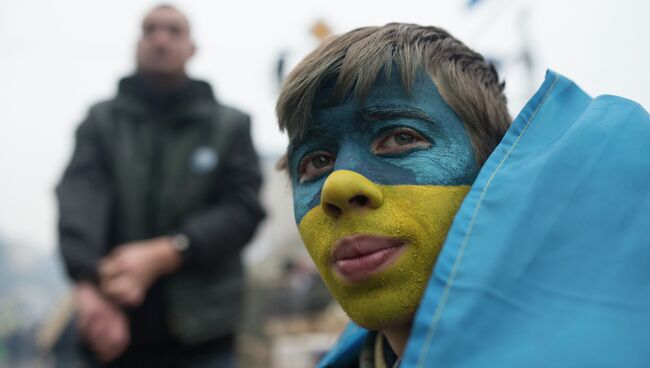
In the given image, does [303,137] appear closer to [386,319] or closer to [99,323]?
[386,319]

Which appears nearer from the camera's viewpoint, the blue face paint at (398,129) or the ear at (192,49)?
the blue face paint at (398,129)

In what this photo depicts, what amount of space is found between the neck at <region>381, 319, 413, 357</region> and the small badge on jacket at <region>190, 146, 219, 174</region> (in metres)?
1.46

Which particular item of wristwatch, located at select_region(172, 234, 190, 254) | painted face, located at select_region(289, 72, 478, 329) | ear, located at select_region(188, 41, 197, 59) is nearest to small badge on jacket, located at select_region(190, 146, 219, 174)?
wristwatch, located at select_region(172, 234, 190, 254)

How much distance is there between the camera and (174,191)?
2.58 m

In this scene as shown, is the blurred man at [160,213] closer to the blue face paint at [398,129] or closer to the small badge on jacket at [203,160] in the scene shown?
the small badge on jacket at [203,160]

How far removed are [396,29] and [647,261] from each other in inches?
29.6

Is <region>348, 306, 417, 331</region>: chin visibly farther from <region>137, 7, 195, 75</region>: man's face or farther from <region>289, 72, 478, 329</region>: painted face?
<region>137, 7, 195, 75</region>: man's face

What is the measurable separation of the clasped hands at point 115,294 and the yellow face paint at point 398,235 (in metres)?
1.29

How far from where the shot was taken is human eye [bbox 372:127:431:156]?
1.30 meters

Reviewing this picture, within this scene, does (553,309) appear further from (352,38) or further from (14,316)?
(14,316)

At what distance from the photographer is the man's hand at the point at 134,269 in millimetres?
2334

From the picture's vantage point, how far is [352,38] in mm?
1449

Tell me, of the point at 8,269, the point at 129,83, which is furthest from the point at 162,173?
the point at 8,269

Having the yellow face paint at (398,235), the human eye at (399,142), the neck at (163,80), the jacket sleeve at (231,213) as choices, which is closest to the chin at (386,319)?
the yellow face paint at (398,235)
